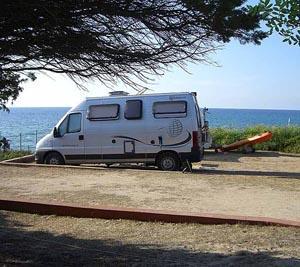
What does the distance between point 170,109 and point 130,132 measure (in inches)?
57.7

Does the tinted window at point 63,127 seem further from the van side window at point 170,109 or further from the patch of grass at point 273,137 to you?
the patch of grass at point 273,137

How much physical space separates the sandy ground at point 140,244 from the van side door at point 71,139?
330 inches

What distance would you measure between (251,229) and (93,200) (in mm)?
3852

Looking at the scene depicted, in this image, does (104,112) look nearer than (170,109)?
No

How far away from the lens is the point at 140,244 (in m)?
7.50

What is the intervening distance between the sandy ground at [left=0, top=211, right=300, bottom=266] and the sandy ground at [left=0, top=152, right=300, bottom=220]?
1.40 meters

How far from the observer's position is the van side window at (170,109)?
1667 cm

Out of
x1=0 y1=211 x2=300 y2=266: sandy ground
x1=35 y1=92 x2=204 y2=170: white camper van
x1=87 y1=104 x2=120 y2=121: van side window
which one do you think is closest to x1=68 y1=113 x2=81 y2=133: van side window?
x1=35 y1=92 x2=204 y2=170: white camper van

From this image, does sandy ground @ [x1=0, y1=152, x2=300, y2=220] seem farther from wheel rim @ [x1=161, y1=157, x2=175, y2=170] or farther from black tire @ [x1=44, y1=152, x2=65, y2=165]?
black tire @ [x1=44, y1=152, x2=65, y2=165]

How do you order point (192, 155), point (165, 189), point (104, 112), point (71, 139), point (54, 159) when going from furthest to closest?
1. point (54, 159)
2. point (71, 139)
3. point (104, 112)
4. point (192, 155)
5. point (165, 189)

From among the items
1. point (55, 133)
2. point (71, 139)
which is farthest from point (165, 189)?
point (55, 133)

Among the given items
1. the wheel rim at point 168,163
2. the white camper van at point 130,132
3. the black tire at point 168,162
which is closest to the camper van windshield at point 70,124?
the white camper van at point 130,132

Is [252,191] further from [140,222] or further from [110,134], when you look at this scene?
[110,134]

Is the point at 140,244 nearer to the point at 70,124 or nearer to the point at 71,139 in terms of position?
the point at 71,139
